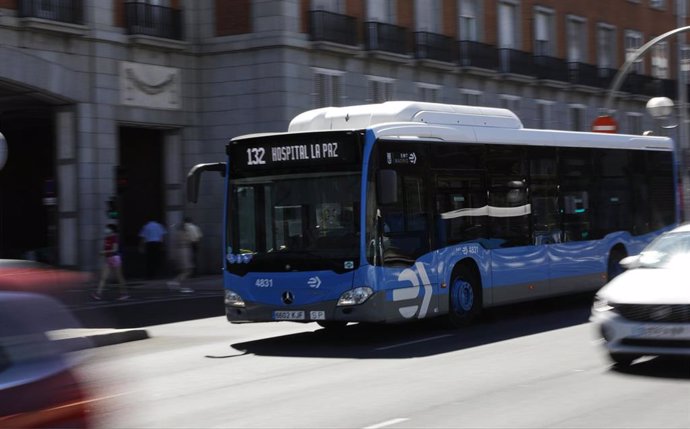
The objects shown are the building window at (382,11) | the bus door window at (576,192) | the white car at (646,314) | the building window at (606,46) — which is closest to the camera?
the white car at (646,314)

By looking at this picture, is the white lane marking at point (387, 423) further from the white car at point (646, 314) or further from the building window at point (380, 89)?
the building window at point (380, 89)

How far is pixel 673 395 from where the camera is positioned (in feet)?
31.2

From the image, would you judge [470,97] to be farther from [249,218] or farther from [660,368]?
[660,368]

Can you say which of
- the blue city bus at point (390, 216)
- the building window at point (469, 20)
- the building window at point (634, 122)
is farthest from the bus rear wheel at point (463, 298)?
the building window at point (634, 122)

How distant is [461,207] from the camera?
51.0 ft

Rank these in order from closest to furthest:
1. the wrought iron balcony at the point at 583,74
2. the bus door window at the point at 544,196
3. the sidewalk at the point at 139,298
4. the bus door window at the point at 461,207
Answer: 1. the bus door window at the point at 461,207
2. the sidewalk at the point at 139,298
3. the bus door window at the point at 544,196
4. the wrought iron balcony at the point at 583,74

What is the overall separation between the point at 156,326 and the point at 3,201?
62.7 feet

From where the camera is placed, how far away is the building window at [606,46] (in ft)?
160

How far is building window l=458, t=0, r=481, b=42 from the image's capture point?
1566 inches

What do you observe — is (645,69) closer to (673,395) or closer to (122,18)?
(122,18)

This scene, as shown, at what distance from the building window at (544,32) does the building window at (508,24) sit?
1.50m

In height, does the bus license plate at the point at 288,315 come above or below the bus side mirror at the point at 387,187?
below

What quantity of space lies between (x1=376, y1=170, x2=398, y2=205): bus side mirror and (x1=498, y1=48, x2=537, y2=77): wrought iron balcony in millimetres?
28181

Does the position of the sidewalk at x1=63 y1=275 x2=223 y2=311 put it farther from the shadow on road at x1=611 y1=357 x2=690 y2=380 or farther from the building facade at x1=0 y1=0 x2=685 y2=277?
the shadow on road at x1=611 y1=357 x2=690 y2=380
